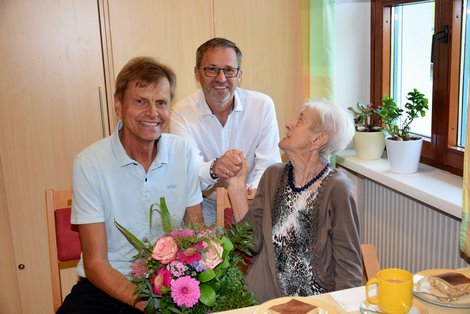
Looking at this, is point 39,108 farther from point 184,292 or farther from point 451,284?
point 451,284

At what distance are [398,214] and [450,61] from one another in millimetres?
766

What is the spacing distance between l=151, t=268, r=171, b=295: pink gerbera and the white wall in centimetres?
209

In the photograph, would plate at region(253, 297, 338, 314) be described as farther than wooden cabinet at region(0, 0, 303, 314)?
No

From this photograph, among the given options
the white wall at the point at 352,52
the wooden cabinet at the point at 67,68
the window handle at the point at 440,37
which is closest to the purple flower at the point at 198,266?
the window handle at the point at 440,37

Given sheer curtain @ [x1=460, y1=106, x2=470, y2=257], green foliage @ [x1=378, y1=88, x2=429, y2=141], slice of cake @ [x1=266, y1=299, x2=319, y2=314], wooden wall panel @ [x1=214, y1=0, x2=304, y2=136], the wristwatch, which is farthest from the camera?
wooden wall panel @ [x1=214, y1=0, x2=304, y2=136]

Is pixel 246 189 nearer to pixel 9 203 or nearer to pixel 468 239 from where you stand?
pixel 468 239

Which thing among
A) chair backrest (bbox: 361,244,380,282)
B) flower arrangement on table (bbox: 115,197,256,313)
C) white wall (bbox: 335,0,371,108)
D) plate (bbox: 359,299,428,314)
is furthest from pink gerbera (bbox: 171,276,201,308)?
white wall (bbox: 335,0,371,108)

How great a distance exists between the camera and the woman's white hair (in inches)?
72.2

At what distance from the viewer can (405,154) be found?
2463 millimetres

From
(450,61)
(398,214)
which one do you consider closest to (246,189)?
(398,214)

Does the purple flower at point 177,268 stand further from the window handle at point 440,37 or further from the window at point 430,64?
the window handle at point 440,37

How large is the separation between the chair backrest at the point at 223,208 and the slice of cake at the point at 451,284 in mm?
768

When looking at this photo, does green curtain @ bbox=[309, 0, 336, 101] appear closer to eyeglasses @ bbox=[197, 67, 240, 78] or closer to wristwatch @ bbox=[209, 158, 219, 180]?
eyeglasses @ bbox=[197, 67, 240, 78]

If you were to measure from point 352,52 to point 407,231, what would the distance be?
43.9 inches
